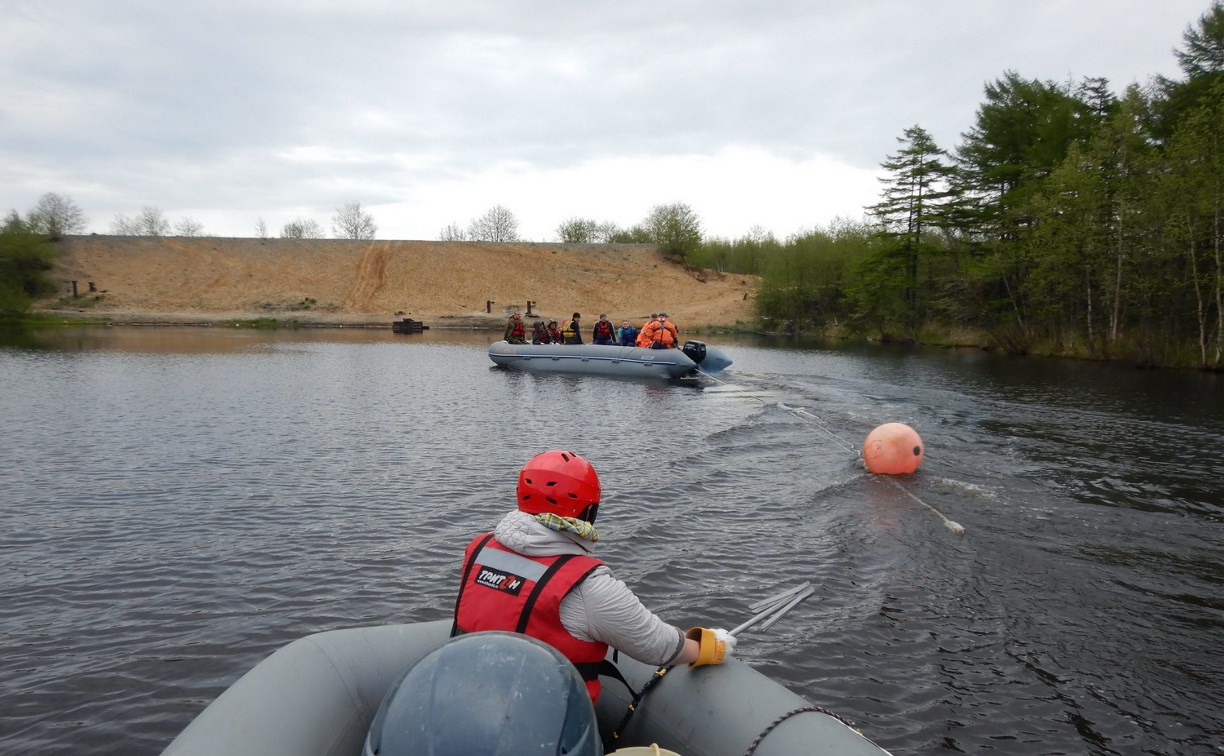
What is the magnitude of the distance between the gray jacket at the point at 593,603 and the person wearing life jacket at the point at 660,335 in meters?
18.3

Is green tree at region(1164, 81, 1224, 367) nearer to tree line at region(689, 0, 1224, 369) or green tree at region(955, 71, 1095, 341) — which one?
tree line at region(689, 0, 1224, 369)

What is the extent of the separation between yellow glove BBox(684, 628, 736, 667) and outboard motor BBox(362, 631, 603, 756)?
1.21 m

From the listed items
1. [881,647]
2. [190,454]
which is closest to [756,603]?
[881,647]

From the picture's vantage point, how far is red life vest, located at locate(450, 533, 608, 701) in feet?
8.95

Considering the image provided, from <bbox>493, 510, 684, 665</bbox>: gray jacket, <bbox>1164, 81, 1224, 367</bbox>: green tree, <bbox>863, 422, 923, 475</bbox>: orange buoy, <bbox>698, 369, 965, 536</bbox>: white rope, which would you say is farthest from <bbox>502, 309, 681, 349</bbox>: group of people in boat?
<bbox>493, 510, 684, 665</bbox>: gray jacket

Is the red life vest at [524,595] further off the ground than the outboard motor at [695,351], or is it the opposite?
the outboard motor at [695,351]

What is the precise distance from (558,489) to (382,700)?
3.06ft

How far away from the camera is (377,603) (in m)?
5.78

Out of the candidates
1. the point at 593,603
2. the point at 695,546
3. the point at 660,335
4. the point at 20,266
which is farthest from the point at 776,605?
the point at 20,266

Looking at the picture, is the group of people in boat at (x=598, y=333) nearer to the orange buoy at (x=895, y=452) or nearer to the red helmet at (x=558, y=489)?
the orange buoy at (x=895, y=452)

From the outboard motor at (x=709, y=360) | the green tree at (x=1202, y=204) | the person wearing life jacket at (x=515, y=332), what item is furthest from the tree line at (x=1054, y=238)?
the person wearing life jacket at (x=515, y=332)

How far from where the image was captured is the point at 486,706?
181cm

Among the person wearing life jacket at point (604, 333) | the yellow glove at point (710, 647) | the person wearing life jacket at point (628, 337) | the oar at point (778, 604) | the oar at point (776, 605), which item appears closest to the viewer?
the yellow glove at point (710, 647)

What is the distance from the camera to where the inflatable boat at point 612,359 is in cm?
2027
